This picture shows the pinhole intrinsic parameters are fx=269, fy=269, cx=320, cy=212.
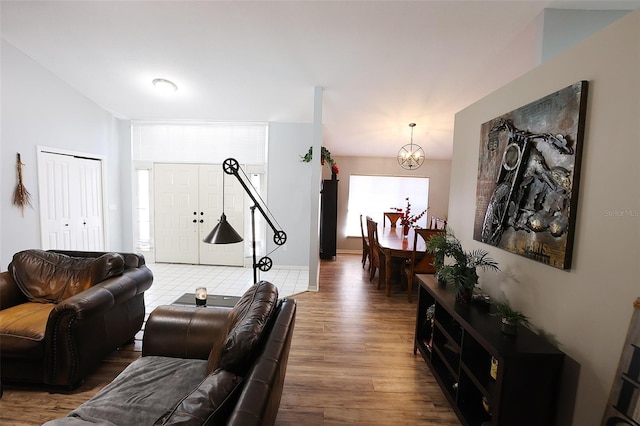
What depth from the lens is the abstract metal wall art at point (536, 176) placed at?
4.39 ft

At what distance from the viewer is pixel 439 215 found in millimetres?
6227

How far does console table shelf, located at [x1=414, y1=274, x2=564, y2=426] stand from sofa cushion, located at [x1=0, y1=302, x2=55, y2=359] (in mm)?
2778

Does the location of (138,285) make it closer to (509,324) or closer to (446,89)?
(509,324)

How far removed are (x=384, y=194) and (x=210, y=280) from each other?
4.09 meters

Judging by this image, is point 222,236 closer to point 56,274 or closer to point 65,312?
point 65,312

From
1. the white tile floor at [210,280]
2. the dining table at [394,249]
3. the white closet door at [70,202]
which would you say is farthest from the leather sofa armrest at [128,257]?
the dining table at [394,249]

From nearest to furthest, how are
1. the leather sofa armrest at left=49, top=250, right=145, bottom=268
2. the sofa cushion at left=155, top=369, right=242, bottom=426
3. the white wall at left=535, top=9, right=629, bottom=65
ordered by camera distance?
1. the sofa cushion at left=155, top=369, right=242, bottom=426
2. the white wall at left=535, top=9, right=629, bottom=65
3. the leather sofa armrest at left=49, top=250, right=145, bottom=268

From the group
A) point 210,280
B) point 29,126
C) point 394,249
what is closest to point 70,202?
point 29,126

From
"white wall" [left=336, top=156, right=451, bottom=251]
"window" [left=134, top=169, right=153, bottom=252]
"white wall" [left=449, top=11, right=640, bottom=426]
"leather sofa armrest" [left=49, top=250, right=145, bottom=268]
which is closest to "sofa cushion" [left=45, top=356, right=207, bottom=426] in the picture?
"leather sofa armrest" [left=49, top=250, right=145, bottom=268]

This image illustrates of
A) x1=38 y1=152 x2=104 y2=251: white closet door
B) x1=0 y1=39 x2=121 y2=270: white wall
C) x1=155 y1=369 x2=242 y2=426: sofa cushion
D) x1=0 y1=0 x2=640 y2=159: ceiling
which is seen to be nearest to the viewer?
x1=155 y1=369 x2=242 y2=426: sofa cushion

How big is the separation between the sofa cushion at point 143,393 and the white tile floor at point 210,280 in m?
2.06

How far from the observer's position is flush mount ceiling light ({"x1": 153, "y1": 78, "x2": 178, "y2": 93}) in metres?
3.63

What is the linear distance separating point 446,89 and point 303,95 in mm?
1923

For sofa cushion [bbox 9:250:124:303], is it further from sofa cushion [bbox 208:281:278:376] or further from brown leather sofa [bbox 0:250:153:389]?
sofa cushion [bbox 208:281:278:376]
